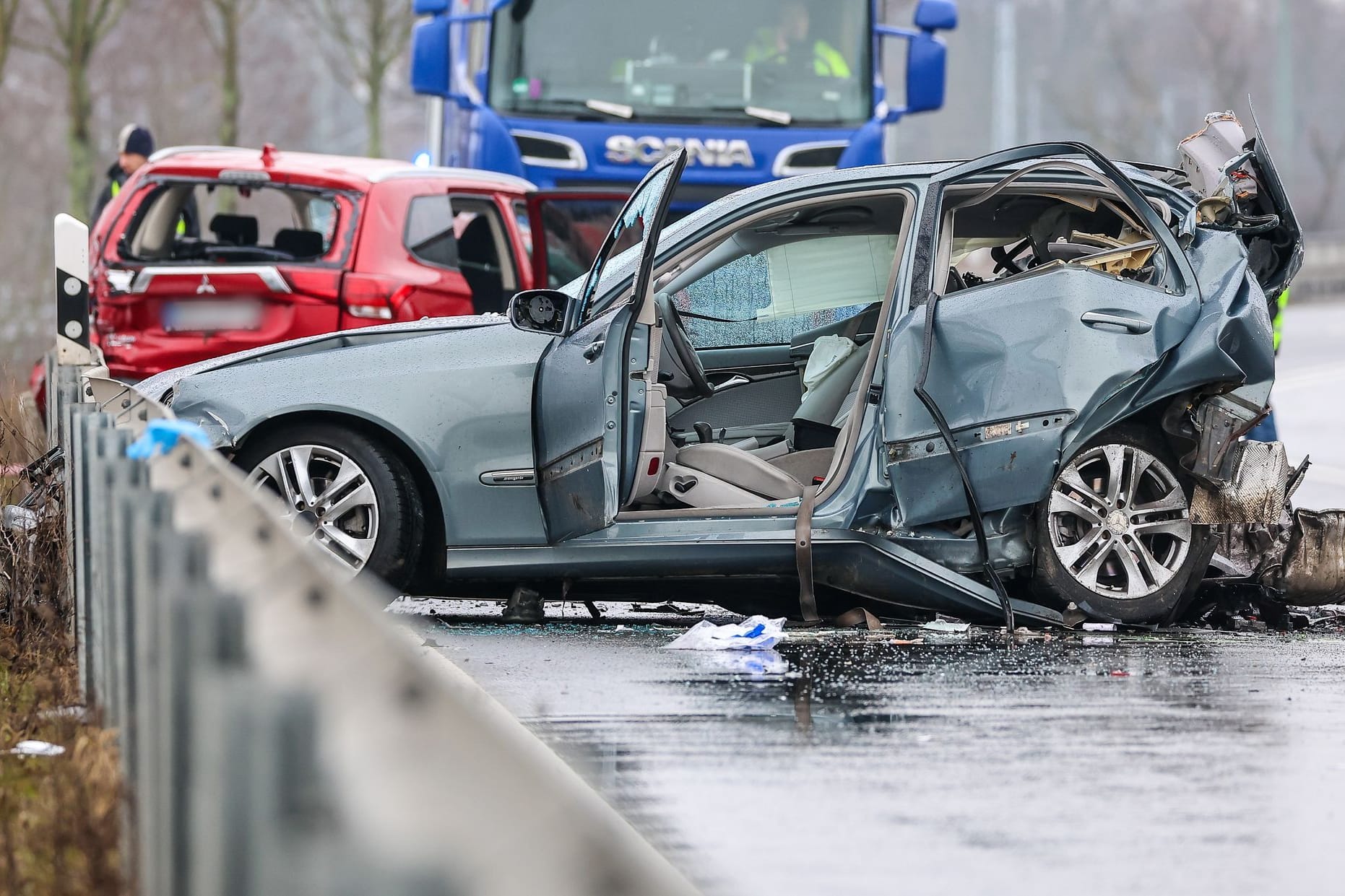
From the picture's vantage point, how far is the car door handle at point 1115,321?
6.83 m

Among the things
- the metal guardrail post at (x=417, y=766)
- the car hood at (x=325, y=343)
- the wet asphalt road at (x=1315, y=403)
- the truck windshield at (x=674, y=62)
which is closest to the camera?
the metal guardrail post at (x=417, y=766)

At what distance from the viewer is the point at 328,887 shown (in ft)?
6.12

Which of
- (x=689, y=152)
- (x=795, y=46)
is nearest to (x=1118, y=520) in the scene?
(x=689, y=152)

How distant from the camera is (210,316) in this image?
1058cm

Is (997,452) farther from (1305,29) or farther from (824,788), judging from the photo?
(1305,29)

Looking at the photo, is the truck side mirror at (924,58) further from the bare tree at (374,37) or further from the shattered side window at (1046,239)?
the bare tree at (374,37)

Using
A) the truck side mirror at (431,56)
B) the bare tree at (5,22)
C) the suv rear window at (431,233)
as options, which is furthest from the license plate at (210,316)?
the bare tree at (5,22)

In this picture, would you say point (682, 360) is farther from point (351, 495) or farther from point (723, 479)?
point (351, 495)

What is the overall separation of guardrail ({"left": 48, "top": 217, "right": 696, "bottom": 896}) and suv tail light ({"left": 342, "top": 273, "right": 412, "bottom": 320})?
23.2 ft

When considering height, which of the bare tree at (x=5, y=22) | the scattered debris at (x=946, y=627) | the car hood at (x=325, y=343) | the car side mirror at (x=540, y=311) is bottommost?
the scattered debris at (x=946, y=627)

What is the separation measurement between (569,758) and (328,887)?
3.31m

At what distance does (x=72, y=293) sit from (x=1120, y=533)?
12.3 ft

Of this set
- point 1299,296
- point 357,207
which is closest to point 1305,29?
point 1299,296

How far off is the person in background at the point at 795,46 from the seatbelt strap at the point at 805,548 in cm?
807
